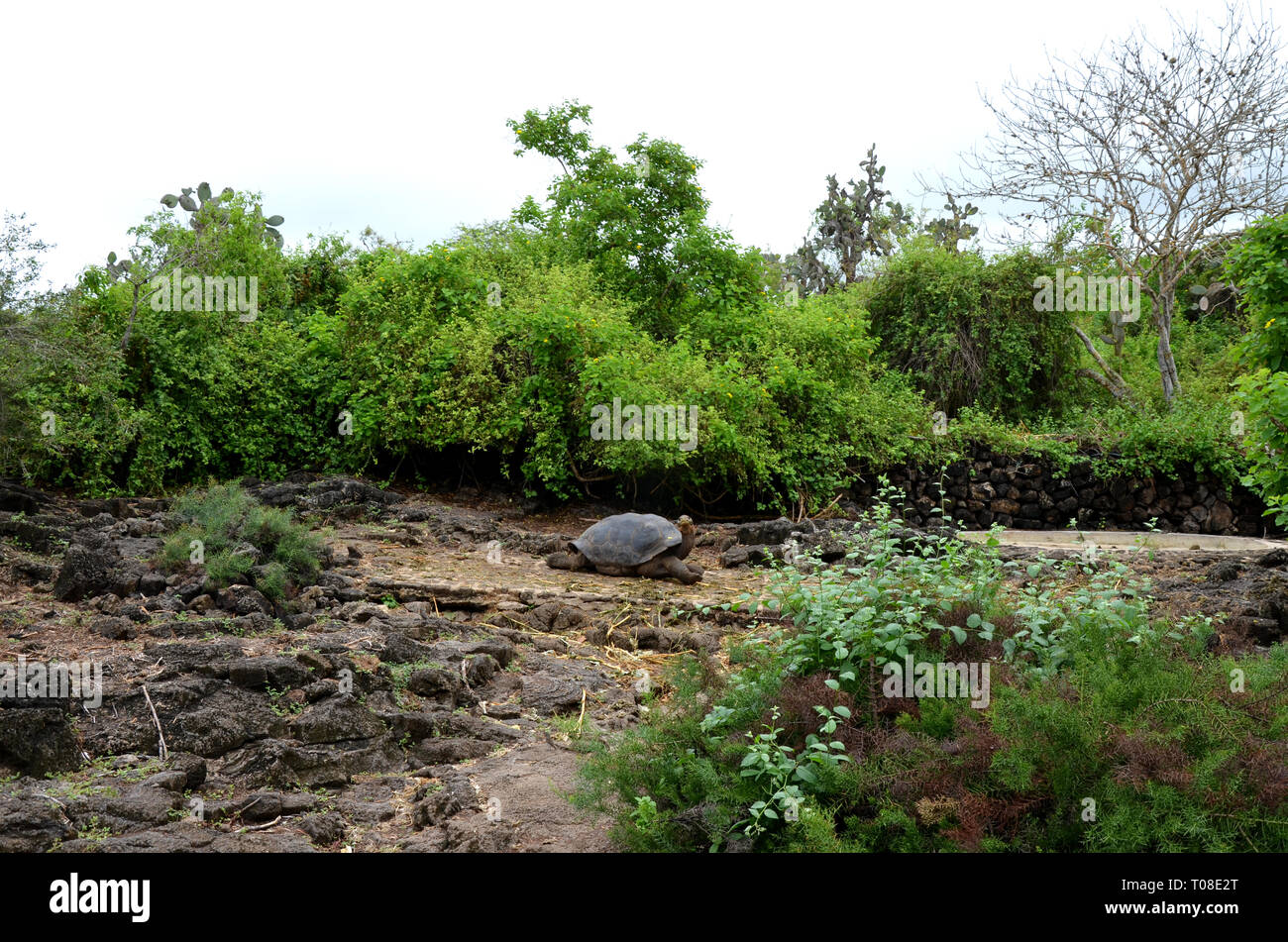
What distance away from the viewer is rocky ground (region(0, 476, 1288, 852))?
4.12 metres

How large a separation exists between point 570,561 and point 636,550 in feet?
2.53

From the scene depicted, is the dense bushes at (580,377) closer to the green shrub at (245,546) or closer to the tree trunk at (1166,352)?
the green shrub at (245,546)

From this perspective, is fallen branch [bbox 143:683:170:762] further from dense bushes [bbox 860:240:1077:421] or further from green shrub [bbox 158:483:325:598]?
dense bushes [bbox 860:240:1077:421]

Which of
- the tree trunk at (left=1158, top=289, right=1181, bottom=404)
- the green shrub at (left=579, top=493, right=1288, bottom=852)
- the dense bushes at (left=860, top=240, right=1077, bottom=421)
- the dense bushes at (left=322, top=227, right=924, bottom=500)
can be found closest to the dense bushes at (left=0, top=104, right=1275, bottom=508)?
the dense bushes at (left=322, top=227, right=924, bottom=500)

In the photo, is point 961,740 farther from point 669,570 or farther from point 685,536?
point 685,536

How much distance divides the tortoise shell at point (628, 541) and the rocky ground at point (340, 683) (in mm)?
319

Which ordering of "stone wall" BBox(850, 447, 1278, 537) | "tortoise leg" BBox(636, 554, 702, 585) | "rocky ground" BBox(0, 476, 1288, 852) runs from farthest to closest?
"stone wall" BBox(850, 447, 1278, 537), "tortoise leg" BBox(636, 554, 702, 585), "rocky ground" BBox(0, 476, 1288, 852)

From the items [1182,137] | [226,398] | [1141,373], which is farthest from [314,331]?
[1141,373]

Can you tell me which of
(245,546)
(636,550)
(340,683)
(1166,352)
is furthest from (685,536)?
(1166,352)

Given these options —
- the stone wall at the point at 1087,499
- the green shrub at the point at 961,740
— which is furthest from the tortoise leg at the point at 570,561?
the stone wall at the point at 1087,499

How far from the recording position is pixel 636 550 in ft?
32.8

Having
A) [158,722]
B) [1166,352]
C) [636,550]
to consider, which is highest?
[1166,352]
